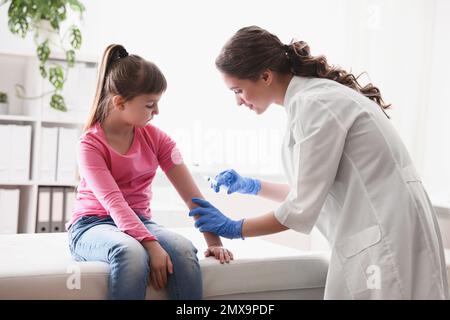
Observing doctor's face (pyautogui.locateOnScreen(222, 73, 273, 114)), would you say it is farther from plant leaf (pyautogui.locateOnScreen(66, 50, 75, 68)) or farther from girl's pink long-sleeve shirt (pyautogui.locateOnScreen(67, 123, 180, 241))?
plant leaf (pyautogui.locateOnScreen(66, 50, 75, 68))

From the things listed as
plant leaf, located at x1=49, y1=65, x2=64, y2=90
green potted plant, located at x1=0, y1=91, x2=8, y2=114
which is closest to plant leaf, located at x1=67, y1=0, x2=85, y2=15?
plant leaf, located at x1=49, y1=65, x2=64, y2=90

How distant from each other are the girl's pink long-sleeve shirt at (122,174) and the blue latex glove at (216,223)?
147 mm

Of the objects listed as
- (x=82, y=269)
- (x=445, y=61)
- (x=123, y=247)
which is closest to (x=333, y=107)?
(x=123, y=247)

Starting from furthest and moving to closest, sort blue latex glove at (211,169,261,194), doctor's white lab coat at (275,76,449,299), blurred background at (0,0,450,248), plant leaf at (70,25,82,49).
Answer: blurred background at (0,0,450,248) < plant leaf at (70,25,82,49) < blue latex glove at (211,169,261,194) < doctor's white lab coat at (275,76,449,299)

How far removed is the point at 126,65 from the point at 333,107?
2.00 feet

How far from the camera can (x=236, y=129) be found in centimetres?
309

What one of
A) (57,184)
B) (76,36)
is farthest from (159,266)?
(76,36)

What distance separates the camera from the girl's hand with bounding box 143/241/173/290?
133 centimetres

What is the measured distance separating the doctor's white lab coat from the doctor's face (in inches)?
5.7

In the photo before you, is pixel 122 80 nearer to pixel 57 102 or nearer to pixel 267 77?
pixel 267 77

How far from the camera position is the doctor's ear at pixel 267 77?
4.79 feet
